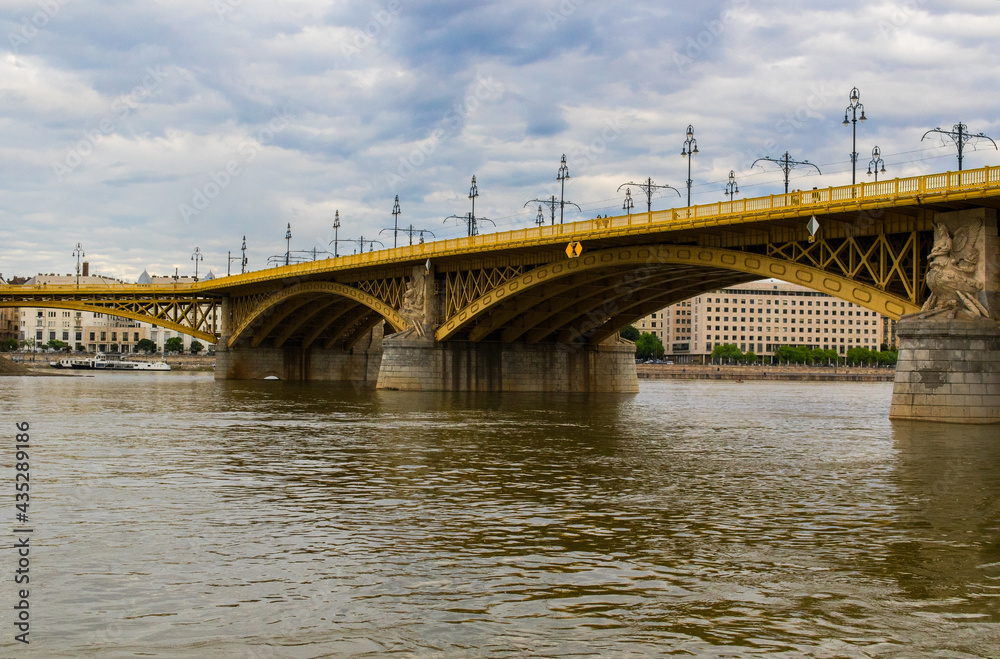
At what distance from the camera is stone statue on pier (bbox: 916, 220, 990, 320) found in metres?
35.9

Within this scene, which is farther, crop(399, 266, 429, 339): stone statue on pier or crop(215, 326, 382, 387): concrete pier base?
crop(215, 326, 382, 387): concrete pier base

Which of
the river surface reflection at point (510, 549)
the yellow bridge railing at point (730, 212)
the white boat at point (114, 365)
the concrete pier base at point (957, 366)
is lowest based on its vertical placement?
the river surface reflection at point (510, 549)

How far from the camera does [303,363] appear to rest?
105 meters

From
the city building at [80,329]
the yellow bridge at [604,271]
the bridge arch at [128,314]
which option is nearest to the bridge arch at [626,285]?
the yellow bridge at [604,271]

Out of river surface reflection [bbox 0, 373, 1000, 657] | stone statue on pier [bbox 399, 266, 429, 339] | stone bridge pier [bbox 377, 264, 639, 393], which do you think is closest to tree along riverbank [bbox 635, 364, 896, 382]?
stone bridge pier [bbox 377, 264, 639, 393]

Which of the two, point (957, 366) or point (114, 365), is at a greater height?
point (957, 366)

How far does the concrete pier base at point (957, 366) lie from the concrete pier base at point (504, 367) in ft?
122

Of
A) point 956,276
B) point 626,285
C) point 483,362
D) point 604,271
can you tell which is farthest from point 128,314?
point 956,276

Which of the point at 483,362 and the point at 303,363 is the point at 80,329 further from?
the point at 483,362

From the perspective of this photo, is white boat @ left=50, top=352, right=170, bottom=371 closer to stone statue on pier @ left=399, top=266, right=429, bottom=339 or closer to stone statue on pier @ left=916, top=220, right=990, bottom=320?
stone statue on pier @ left=399, top=266, right=429, bottom=339

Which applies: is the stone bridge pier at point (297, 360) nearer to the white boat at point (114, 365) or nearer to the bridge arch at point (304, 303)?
the bridge arch at point (304, 303)

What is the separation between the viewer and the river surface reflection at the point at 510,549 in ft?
33.0

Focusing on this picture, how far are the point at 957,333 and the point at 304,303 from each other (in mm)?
65056

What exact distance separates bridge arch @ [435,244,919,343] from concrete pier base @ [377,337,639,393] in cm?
111
